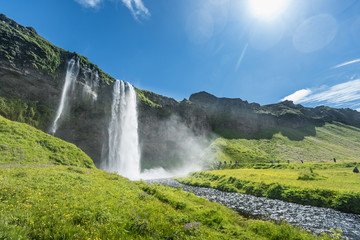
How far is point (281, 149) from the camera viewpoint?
9844 centimetres

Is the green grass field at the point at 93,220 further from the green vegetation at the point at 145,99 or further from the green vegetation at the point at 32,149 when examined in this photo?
the green vegetation at the point at 145,99

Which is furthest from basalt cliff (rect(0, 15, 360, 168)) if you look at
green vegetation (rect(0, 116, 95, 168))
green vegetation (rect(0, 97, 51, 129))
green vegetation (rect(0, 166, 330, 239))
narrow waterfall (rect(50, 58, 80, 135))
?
green vegetation (rect(0, 166, 330, 239))

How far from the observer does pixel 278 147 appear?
333ft

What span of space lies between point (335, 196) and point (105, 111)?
67.4m

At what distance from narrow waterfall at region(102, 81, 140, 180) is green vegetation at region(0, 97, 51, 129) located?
20.3 metres

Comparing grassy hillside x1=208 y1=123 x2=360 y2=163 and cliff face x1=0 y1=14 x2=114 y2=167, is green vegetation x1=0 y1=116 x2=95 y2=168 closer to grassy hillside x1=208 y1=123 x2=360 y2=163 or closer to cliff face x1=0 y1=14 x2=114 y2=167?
cliff face x1=0 y1=14 x2=114 y2=167

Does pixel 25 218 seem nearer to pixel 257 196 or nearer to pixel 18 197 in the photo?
pixel 18 197

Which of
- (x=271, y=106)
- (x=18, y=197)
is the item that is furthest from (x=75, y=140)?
(x=271, y=106)

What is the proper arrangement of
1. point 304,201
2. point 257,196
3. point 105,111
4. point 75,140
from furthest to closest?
1. point 105,111
2. point 75,140
3. point 257,196
4. point 304,201

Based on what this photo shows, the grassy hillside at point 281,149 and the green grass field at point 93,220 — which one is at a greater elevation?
the green grass field at point 93,220

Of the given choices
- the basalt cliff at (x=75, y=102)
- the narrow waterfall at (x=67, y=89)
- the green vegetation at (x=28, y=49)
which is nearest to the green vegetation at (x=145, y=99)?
the basalt cliff at (x=75, y=102)

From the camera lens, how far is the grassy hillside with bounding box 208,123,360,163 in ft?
270

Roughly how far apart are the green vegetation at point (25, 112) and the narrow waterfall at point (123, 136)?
20258mm

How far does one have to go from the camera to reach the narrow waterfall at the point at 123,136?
5841 centimetres
